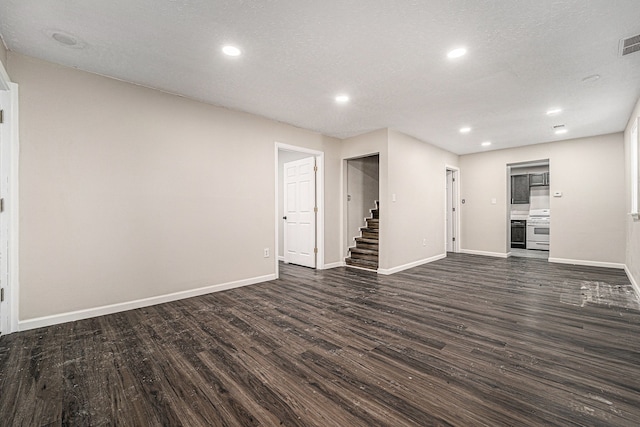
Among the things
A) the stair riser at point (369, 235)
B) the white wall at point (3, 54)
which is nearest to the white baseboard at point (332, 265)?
the stair riser at point (369, 235)

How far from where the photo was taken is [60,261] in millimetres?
2783

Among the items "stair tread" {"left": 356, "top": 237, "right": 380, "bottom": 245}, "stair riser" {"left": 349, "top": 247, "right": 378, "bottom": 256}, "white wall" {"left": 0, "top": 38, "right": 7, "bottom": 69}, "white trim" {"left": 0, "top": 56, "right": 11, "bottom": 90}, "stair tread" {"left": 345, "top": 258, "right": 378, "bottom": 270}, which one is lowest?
"stair tread" {"left": 345, "top": 258, "right": 378, "bottom": 270}

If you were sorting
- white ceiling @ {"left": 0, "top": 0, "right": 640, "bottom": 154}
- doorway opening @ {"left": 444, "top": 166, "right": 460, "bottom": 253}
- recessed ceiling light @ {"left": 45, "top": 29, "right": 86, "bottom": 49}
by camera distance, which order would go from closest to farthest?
white ceiling @ {"left": 0, "top": 0, "right": 640, "bottom": 154}
recessed ceiling light @ {"left": 45, "top": 29, "right": 86, "bottom": 49}
doorway opening @ {"left": 444, "top": 166, "right": 460, "bottom": 253}

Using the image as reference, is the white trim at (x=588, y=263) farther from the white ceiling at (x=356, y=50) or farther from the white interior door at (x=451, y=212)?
the white ceiling at (x=356, y=50)

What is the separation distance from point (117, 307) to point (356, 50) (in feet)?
11.9

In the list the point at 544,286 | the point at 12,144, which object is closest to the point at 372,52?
the point at 12,144

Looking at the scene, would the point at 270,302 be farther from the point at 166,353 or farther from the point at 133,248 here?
the point at 133,248

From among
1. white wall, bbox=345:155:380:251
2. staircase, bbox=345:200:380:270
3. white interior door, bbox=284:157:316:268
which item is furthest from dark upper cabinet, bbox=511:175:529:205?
white interior door, bbox=284:157:316:268

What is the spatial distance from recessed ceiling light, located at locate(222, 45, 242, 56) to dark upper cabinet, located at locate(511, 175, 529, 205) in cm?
845

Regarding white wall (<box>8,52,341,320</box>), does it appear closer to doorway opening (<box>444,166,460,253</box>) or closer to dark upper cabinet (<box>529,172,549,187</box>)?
doorway opening (<box>444,166,460,253</box>)

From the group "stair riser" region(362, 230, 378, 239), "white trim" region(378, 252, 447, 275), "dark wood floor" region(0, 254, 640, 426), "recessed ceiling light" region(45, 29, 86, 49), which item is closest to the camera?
"dark wood floor" region(0, 254, 640, 426)

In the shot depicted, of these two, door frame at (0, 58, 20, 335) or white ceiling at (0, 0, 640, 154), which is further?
door frame at (0, 58, 20, 335)

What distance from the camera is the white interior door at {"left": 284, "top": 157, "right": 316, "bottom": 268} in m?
5.44

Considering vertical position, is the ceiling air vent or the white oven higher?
the ceiling air vent
